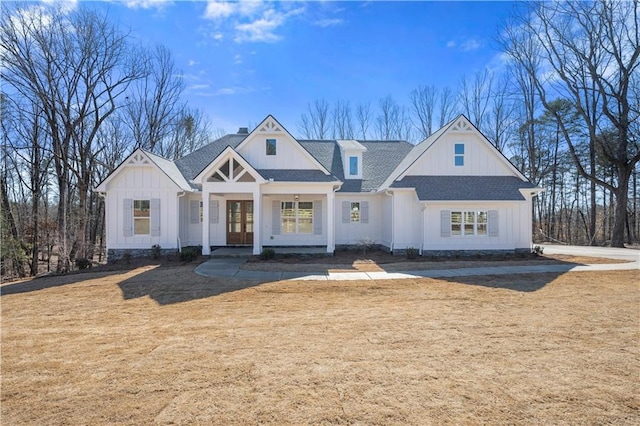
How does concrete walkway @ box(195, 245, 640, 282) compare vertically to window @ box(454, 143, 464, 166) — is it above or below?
below

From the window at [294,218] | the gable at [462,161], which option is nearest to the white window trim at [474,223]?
the gable at [462,161]

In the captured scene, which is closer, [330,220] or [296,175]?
[330,220]

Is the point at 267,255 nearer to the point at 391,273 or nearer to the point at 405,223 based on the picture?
the point at 391,273

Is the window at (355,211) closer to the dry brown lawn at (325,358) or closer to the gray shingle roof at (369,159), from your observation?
the gray shingle roof at (369,159)

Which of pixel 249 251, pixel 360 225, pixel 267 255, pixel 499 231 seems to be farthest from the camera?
pixel 360 225

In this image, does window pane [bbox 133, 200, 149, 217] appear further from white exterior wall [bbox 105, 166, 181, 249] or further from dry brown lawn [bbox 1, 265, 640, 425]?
dry brown lawn [bbox 1, 265, 640, 425]

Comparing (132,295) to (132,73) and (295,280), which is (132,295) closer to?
(295,280)

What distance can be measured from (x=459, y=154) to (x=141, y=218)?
15971 mm

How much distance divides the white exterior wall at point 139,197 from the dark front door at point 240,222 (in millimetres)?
2812

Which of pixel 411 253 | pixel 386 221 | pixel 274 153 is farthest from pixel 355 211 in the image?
pixel 274 153

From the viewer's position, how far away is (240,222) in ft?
59.4

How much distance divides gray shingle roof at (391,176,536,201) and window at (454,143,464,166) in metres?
0.77

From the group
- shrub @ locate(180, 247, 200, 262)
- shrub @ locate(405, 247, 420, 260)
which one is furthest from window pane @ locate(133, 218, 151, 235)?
shrub @ locate(405, 247, 420, 260)

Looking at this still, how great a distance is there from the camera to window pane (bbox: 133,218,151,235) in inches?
635
